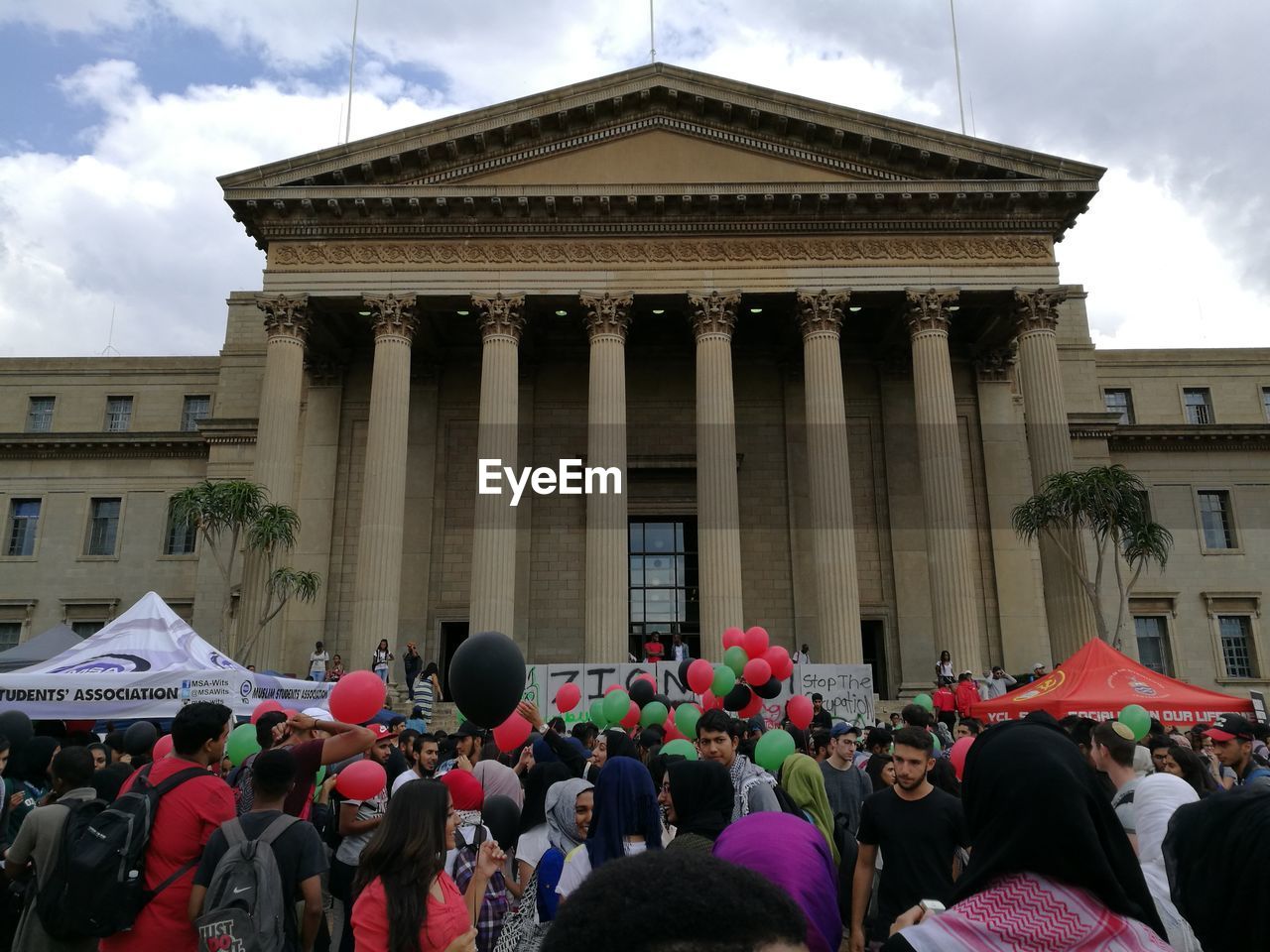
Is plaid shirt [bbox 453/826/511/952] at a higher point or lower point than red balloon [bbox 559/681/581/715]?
lower

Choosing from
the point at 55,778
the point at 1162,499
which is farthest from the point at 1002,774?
the point at 1162,499

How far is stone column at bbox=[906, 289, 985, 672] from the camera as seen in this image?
25859 mm

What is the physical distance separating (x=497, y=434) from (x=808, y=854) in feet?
80.7

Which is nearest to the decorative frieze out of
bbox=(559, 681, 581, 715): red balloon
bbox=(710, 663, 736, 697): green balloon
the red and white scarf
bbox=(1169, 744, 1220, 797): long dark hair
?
bbox=(559, 681, 581, 715): red balloon

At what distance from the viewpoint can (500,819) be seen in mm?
5199

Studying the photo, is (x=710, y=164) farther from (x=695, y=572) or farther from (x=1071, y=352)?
(x=1071, y=352)

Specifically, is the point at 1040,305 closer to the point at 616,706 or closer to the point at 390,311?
the point at 390,311

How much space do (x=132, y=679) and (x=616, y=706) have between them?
715cm

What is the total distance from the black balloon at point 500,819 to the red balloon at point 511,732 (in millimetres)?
2638

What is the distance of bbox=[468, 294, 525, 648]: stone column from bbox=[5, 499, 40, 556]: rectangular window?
1997 centimetres

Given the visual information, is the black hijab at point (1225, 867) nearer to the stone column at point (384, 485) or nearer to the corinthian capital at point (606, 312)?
the stone column at point (384, 485)

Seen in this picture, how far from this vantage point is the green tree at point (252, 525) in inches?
974

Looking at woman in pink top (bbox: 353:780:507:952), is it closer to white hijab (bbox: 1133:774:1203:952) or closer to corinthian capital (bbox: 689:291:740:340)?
white hijab (bbox: 1133:774:1203:952)

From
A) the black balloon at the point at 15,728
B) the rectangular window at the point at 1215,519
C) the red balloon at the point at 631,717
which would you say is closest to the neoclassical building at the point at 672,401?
the rectangular window at the point at 1215,519
